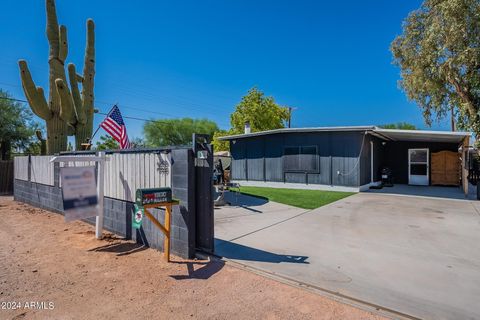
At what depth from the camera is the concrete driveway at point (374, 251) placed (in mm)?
2906

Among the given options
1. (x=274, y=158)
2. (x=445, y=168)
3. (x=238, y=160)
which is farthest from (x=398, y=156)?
(x=238, y=160)

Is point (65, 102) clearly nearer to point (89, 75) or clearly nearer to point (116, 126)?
point (116, 126)

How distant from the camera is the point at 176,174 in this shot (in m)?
4.14

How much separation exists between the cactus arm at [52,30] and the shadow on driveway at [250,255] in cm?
1023

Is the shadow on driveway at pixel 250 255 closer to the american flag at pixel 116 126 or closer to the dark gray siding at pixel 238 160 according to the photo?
the american flag at pixel 116 126

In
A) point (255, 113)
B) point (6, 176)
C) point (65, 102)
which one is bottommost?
point (6, 176)

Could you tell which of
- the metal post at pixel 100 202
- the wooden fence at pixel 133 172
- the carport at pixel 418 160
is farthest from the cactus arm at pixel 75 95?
the carport at pixel 418 160

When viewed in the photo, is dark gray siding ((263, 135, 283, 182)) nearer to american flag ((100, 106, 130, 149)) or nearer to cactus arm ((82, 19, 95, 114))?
american flag ((100, 106, 130, 149))

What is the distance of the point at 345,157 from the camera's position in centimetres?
1163

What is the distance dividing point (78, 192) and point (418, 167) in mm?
15982

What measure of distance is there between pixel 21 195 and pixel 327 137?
12.0 meters

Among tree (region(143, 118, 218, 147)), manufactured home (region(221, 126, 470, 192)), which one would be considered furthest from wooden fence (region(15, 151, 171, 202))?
tree (region(143, 118, 218, 147))

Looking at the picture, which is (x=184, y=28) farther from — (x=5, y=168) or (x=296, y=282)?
(x=296, y=282)

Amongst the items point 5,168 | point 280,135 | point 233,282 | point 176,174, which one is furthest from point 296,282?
point 5,168
